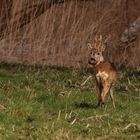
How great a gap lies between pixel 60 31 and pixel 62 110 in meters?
7.32

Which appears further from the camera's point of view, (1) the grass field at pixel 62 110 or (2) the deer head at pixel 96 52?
(2) the deer head at pixel 96 52

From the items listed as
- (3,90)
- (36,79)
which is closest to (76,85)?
(36,79)

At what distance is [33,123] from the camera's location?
7258 mm

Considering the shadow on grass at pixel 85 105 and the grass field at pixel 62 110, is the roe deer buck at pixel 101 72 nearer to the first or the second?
the shadow on grass at pixel 85 105

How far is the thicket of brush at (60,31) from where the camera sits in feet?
48.8

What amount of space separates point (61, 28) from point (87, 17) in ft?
2.79

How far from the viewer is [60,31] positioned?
15477 mm

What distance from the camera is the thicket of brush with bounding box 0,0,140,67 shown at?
14867 millimetres

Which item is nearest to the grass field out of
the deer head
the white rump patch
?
the white rump patch

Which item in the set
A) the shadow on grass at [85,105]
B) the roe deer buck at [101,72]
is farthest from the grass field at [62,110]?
the roe deer buck at [101,72]

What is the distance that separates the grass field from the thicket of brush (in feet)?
8.53

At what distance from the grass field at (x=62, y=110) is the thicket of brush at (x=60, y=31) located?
8.53 feet

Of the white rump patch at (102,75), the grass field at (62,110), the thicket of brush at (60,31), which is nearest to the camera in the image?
the grass field at (62,110)

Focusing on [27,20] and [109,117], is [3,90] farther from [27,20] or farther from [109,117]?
[27,20]
